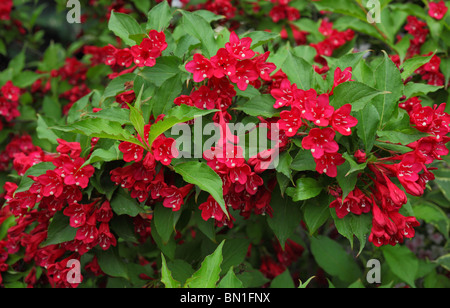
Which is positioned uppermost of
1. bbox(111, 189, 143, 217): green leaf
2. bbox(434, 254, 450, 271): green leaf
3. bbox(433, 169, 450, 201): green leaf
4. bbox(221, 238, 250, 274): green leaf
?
bbox(111, 189, 143, 217): green leaf

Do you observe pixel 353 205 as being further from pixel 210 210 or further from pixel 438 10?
pixel 438 10

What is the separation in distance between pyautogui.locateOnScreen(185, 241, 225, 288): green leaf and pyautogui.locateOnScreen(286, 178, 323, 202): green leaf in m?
0.31

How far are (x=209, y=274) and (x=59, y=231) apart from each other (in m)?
0.67

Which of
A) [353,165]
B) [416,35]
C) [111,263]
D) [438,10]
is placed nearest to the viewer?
[353,165]

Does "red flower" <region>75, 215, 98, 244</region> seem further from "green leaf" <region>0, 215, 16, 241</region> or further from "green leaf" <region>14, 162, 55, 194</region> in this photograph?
"green leaf" <region>0, 215, 16, 241</region>

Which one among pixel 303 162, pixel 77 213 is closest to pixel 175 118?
pixel 303 162

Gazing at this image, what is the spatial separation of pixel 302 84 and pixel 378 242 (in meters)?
0.64

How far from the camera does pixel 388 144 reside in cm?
150

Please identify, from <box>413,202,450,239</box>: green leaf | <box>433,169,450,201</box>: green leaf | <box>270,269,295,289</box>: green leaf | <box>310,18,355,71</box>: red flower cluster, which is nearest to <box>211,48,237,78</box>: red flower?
<box>310,18,355,71</box>: red flower cluster

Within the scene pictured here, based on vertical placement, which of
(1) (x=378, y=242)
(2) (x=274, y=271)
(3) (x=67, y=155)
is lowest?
(2) (x=274, y=271)

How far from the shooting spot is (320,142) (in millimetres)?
1384

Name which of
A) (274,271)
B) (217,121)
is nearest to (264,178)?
(217,121)

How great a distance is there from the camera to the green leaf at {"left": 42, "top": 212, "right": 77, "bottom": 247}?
1.67 metres
